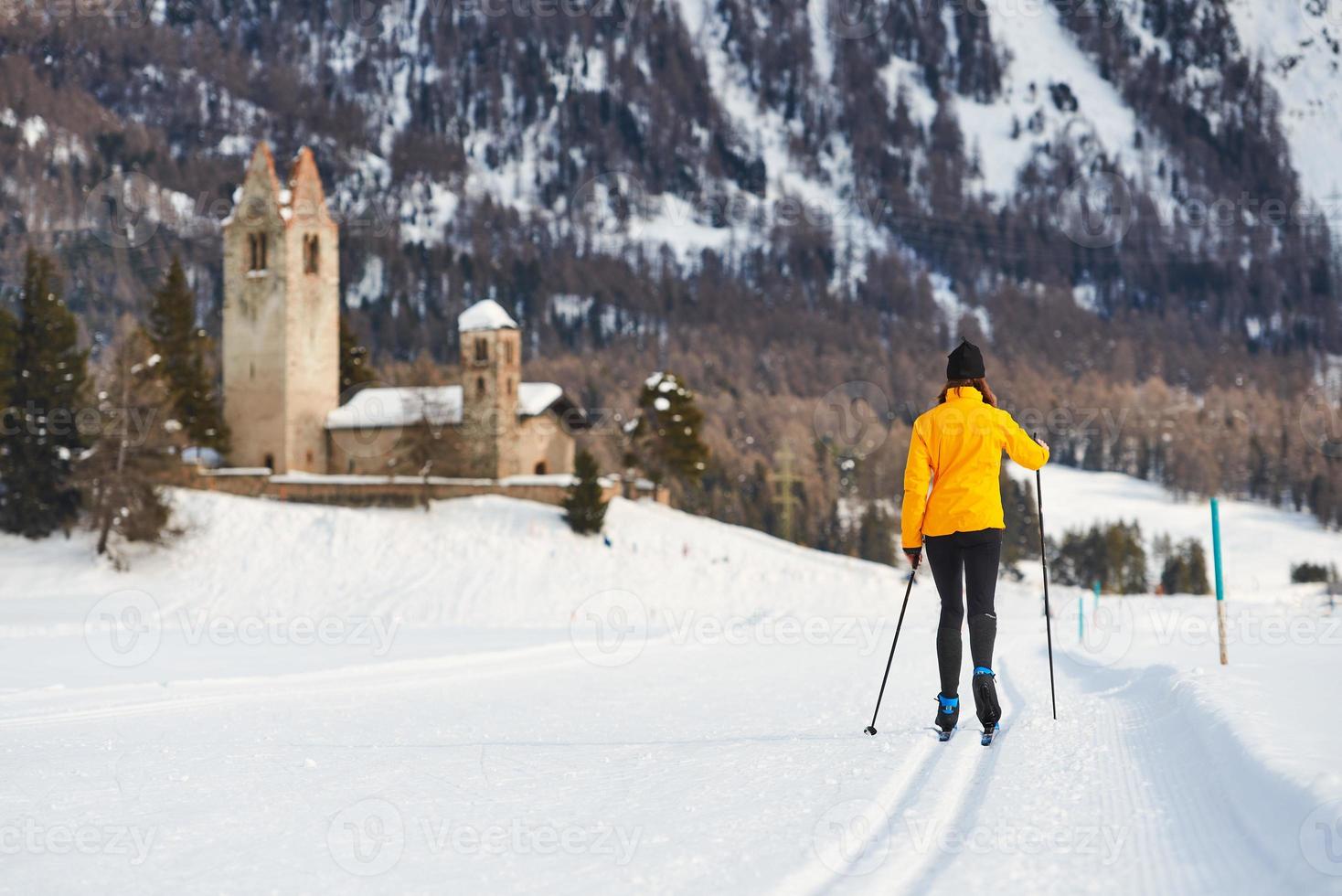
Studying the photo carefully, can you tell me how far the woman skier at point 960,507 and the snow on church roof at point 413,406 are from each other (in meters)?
50.3

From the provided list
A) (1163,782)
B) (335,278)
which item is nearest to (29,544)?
(335,278)

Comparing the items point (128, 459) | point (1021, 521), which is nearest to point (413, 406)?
point (128, 459)

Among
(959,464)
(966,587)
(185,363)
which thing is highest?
(185,363)

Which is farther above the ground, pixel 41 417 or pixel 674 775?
pixel 41 417

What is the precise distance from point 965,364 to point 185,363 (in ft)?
183

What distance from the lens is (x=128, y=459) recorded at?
4506cm

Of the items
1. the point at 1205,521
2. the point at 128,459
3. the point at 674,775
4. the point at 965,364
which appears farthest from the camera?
the point at 1205,521

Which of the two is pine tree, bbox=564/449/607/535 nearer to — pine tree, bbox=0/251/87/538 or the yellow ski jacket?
pine tree, bbox=0/251/87/538

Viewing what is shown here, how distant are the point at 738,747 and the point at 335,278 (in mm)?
59261

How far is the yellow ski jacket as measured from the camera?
6723 millimetres

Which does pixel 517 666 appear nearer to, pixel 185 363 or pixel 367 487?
pixel 367 487

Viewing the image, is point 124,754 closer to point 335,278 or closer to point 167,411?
point 167,411

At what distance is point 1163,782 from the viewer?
5.16 meters

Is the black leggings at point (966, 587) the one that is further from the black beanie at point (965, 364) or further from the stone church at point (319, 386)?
the stone church at point (319, 386)
